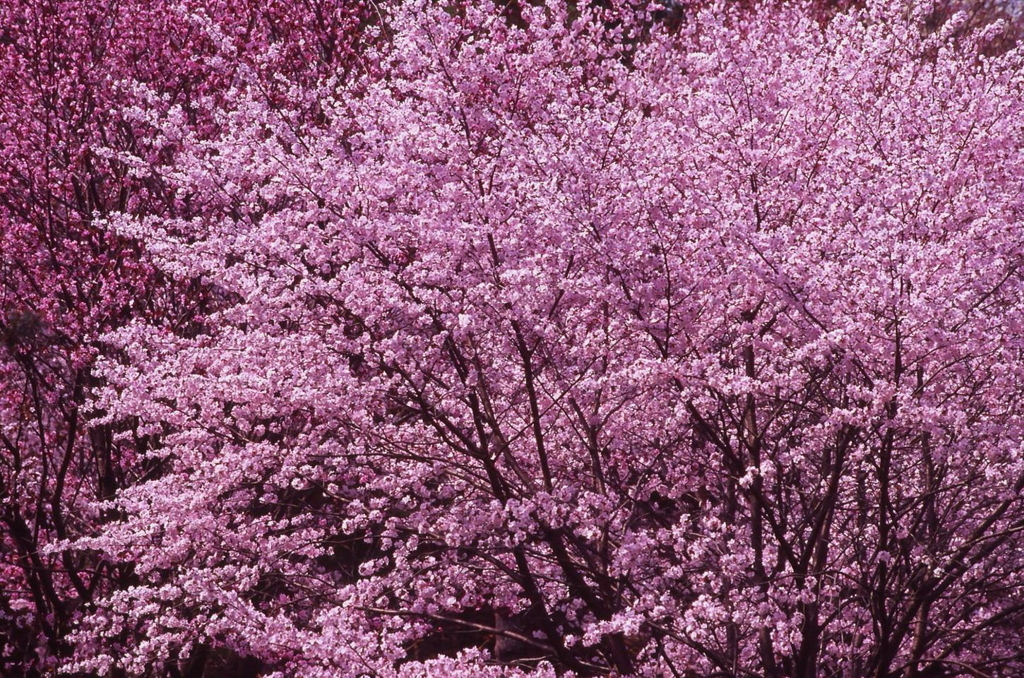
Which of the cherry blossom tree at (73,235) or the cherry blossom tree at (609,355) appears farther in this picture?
the cherry blossom tree at (73,235)

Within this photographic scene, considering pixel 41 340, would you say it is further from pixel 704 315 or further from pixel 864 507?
pixel 864 507

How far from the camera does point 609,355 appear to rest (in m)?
8.55

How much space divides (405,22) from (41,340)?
6.25 metres

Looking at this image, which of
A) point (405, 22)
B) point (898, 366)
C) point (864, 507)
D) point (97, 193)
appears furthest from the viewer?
point (97, 193)

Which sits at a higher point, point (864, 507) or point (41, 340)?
point (41, 340)

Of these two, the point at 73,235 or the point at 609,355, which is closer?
the point at 609,355

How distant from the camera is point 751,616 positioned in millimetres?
7867

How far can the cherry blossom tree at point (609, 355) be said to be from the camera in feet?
26.1

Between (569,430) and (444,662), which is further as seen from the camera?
(569,430)

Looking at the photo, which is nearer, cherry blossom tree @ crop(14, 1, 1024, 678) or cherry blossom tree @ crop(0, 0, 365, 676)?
cherry blossom tree @ crop(14, 1, 1024, 678)

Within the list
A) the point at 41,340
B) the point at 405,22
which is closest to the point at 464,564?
the point at 405,22

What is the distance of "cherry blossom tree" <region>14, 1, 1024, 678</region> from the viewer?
7.95 m

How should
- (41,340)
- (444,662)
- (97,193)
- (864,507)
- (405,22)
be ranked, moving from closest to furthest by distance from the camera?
(444,662) < (405,22) < (864,507) < (41,340) < (97,193)

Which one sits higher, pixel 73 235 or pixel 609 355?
pixel 73 235
